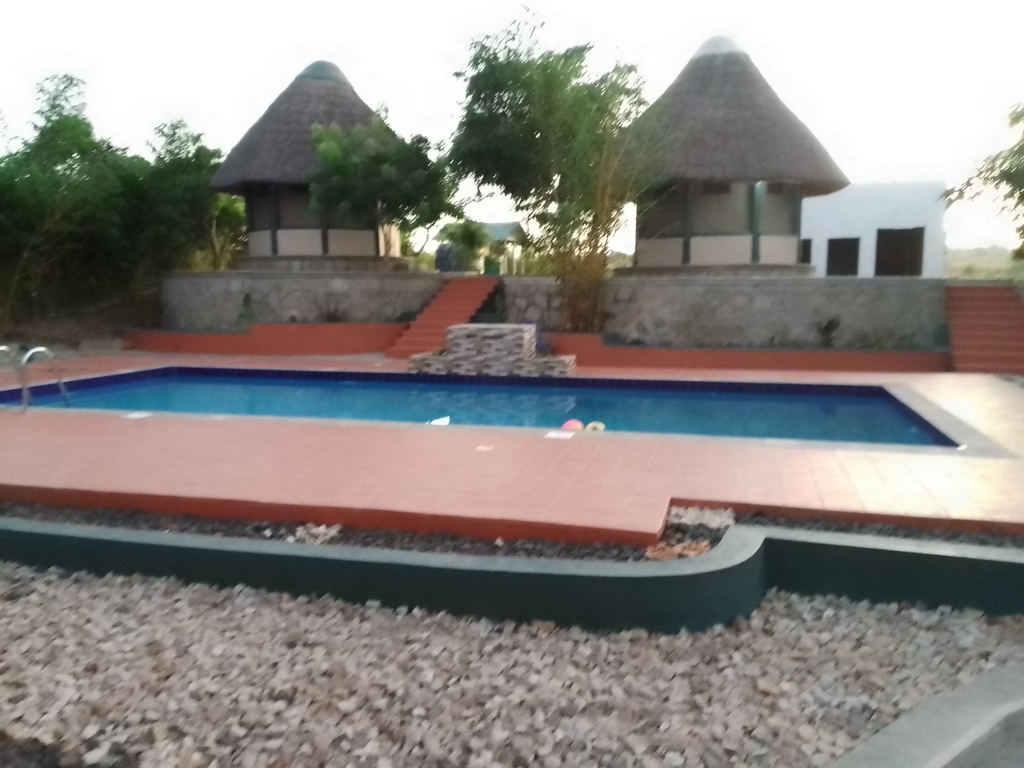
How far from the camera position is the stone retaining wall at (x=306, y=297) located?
1197 cm

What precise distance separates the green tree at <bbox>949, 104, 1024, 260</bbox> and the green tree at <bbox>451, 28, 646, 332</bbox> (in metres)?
4.95

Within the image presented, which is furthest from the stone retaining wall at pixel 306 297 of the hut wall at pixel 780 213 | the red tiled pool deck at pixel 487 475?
the red tiled pool deck at pixel 487 475

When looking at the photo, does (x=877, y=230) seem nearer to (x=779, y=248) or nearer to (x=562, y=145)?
(x=779, y=248)

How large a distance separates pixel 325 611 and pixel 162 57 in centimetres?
1076

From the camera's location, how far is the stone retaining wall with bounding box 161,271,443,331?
1197 centimetres

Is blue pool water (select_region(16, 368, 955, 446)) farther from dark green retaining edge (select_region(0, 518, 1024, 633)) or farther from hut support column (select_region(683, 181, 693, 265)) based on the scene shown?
hut support column (select_region(683, 181, 693, 265))

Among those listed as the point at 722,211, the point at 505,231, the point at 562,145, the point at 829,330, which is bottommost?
the point at 829,330

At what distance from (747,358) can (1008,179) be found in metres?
4.72

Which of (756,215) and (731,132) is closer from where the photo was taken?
(731,132)

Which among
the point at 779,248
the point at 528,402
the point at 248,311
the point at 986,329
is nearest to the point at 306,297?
the point at 248,311

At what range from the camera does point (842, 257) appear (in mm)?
17641

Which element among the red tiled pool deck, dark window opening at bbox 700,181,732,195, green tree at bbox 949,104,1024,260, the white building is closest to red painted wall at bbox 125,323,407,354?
dark window opening at bbox 700,181,732,195

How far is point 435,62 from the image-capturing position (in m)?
11.9

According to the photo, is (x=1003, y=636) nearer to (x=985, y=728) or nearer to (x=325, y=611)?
(x=985, y=728)
